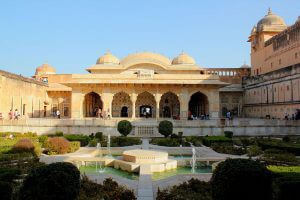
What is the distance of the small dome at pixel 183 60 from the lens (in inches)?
1218

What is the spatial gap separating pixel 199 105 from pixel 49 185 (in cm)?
2693

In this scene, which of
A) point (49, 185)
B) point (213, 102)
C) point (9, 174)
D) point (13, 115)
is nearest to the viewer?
point (49, 185)

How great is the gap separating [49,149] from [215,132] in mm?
10770

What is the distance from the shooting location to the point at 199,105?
30.9 m

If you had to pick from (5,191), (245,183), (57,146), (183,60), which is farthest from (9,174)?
(183,60)

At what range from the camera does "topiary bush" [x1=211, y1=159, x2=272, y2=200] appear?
16.2ft

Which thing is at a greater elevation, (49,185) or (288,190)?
(49,185)

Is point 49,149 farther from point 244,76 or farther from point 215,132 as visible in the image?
point 244,76

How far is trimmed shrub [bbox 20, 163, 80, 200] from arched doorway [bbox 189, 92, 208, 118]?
23743 mm

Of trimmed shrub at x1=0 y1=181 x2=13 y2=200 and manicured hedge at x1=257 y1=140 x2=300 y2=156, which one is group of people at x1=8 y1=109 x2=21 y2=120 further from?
trimmed shrub at x1=0 y1=181 x2=13 y2=200

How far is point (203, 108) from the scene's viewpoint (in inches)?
1152

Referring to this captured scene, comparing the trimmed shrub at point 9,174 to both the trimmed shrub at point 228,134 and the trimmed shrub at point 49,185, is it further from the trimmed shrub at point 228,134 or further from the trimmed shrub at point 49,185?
the trimmed shrub at point 228,134

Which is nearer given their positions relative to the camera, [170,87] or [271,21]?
[170,87]

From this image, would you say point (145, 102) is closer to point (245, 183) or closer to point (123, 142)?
point (123, 142)
